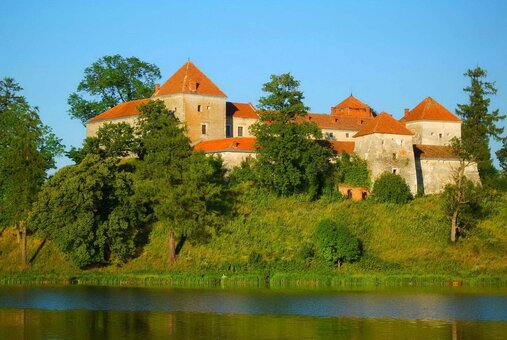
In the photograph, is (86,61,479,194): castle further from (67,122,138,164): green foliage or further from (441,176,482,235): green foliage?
(441,176,482,235): green foliage

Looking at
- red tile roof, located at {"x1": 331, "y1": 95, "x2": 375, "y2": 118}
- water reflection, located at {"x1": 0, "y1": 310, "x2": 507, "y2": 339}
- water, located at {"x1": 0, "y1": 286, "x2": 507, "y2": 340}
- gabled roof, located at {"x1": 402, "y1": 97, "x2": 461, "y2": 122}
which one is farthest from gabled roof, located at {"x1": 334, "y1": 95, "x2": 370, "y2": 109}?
water reflection, located at {"x1": 0, "y1": 310, "x2": 507, "y2": 339}

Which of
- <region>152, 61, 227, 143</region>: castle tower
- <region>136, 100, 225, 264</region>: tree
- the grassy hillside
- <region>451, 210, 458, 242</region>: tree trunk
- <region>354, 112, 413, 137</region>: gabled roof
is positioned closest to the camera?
the grassy hillside

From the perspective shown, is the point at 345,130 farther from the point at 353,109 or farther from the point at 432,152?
the point at 432,152

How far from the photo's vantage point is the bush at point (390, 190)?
2037 inches

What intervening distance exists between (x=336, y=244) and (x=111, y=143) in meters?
17.0

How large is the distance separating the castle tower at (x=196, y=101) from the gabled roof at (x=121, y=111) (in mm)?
2789

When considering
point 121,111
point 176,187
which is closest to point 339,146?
point 176,187

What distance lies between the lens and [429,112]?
6169 centimetres

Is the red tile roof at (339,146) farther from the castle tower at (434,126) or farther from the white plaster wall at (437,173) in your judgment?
the castle tower at (434,126)

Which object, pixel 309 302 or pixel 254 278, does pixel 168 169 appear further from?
pixel 309 302

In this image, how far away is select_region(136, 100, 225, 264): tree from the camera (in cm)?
4612

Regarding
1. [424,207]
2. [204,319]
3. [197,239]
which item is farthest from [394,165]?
[204,319]

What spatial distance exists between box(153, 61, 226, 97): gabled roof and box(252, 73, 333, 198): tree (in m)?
6.69

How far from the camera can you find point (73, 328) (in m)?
28.6
